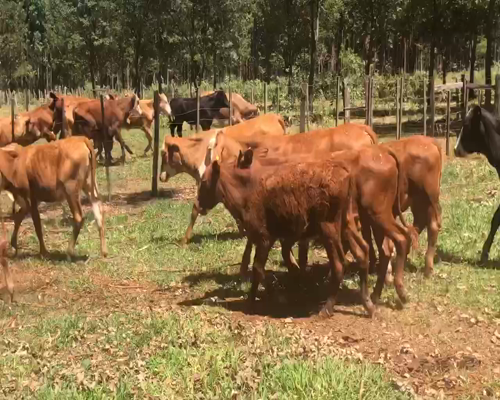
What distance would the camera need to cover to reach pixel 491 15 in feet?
87.1

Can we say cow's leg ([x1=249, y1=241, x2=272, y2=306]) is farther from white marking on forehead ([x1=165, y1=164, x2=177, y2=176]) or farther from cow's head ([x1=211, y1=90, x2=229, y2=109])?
cow's head ([x1=211, y1=90, x2=229, y2=109])

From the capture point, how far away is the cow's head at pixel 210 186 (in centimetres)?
831

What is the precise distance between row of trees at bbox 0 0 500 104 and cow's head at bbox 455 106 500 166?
18885 mm

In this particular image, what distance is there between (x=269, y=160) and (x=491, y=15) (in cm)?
2195

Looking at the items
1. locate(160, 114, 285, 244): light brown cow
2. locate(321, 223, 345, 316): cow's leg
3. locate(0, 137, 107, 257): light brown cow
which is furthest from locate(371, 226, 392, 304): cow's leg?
locate(160, 114, 285, 244): light brown cow

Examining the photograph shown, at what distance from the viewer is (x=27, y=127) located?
62.7 ft

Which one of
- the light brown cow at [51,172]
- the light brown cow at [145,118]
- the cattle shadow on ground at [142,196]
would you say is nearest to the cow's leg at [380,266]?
the light brown cow at [51,172]

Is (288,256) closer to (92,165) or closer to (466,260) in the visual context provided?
(466,260)

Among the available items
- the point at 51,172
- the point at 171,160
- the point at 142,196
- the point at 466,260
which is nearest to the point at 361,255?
the point at 466,260

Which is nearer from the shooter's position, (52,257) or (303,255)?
(303,255)

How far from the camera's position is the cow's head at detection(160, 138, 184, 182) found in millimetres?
12805

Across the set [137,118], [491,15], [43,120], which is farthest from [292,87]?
[43,120]

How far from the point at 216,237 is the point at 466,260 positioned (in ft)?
13.3

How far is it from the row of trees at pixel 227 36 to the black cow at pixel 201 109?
1082 centimetres
